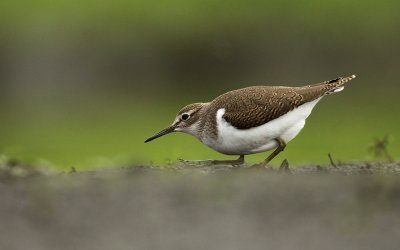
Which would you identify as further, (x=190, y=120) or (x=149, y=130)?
(x=149, y=130)

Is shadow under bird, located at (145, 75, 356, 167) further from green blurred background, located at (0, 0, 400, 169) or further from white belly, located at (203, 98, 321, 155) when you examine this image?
green blurred background, located at (0, 0, 400, 169)

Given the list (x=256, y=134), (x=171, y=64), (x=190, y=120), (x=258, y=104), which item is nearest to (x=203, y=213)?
(x=256, y=134)

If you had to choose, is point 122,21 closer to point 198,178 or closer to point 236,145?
point 236,145

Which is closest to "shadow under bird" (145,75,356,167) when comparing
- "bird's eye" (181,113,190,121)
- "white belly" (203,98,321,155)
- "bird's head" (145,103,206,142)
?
"white belly" (203,98,321,155)

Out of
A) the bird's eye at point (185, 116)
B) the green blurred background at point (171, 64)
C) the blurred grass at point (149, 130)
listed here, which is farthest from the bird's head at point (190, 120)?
the green blurred background at point (171, 64)

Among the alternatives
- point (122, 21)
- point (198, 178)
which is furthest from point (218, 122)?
point (122, 21)

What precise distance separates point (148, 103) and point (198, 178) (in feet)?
47.0

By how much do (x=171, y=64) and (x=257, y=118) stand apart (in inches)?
578

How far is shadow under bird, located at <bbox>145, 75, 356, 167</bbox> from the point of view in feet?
33.9

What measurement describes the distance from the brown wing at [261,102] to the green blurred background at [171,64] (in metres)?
8.57

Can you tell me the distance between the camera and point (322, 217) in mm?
7172

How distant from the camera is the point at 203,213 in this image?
7.23 meters

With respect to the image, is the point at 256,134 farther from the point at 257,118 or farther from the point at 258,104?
the point at 258,104

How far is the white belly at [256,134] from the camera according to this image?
10305 mm
